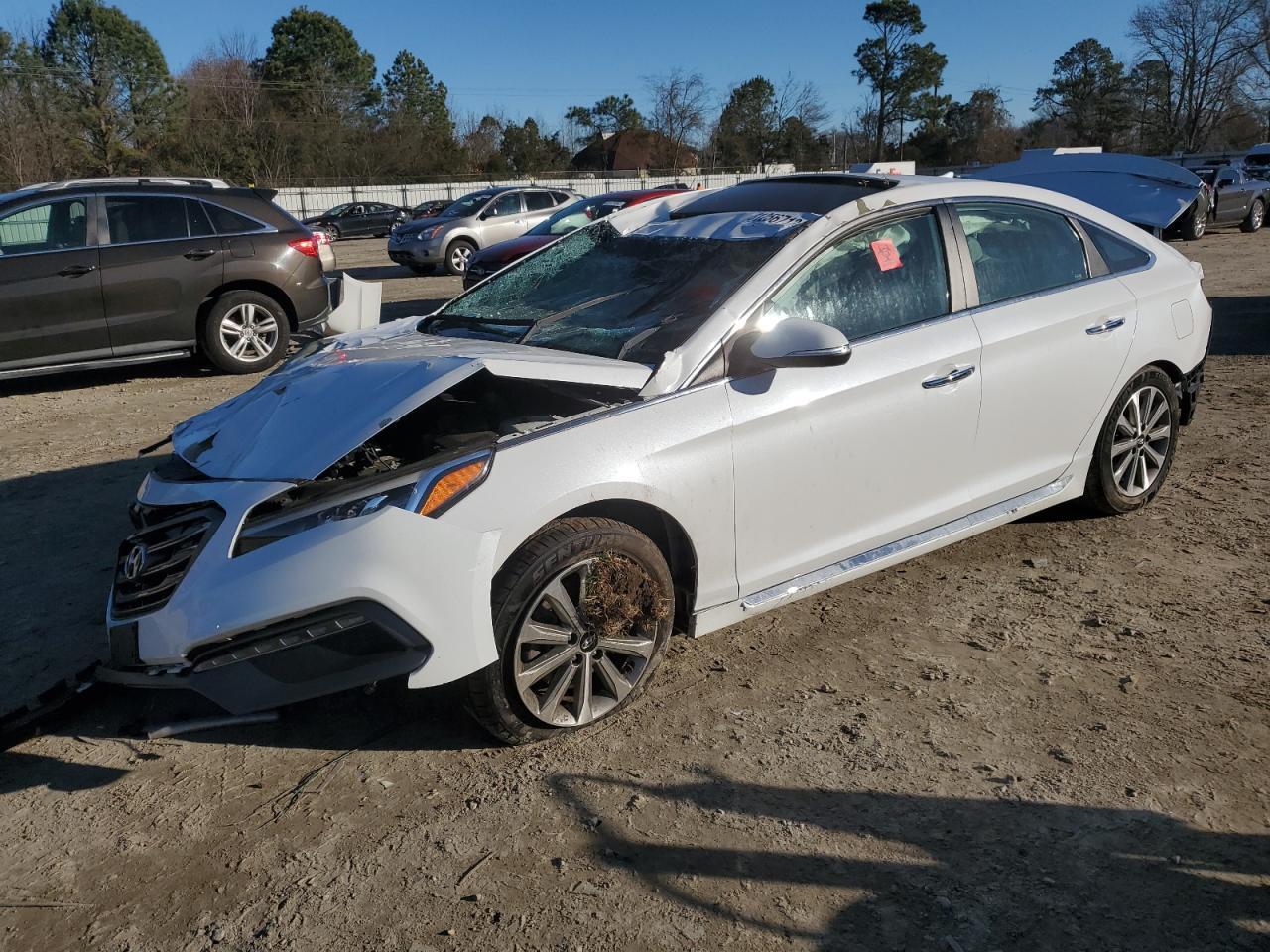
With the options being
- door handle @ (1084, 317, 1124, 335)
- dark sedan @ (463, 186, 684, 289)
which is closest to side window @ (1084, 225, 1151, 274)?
door handle @ (1084, 317, 1124, 335)

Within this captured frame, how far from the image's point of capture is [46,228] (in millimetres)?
8672

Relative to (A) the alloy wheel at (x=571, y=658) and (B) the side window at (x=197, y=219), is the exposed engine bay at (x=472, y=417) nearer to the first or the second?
(A) the alloy wheel at (x=571, y=658)

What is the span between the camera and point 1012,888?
104 inches

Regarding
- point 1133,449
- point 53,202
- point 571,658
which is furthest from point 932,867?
point 53,202

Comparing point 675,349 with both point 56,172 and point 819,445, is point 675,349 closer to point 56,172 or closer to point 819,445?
point 819,445

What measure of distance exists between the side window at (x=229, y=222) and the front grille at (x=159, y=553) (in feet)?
21.8

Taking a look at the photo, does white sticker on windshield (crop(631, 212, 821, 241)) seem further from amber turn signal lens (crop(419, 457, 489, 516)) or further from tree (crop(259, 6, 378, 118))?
tree (crop(259, 6, 378, 118))

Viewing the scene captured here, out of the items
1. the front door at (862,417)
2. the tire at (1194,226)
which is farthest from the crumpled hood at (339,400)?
the tire at (1194,226)

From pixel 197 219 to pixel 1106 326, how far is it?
7778 mm

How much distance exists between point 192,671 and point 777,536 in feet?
6.33

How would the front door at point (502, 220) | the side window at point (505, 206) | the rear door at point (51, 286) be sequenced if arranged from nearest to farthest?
the rear door at point (51, 286) < the front door at point (502, 220) < the side window at point (505, 206)

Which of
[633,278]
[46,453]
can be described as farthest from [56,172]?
[633,278]

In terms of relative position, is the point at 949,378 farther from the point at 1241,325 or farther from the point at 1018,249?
the point at 1241,325

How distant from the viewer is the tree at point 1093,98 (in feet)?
234
